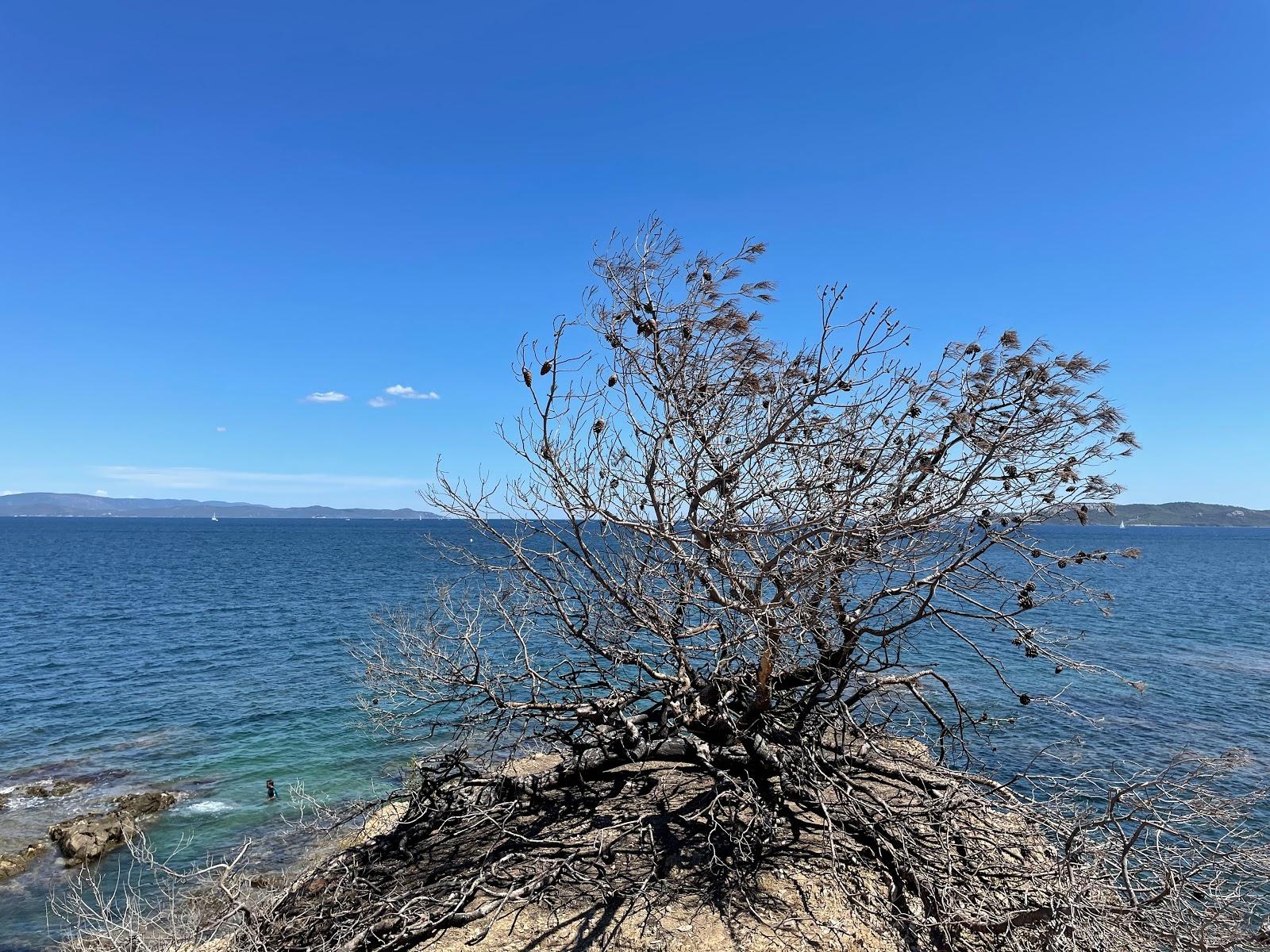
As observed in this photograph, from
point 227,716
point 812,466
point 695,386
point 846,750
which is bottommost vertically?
point 227,716

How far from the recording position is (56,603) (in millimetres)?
38906

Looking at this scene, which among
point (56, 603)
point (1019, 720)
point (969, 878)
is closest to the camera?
point (969, 878)

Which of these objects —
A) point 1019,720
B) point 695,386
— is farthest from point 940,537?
point 1019,720

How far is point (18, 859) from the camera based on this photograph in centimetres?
1204

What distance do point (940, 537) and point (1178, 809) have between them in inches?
361

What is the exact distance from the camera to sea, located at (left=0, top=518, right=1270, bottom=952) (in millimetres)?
13555

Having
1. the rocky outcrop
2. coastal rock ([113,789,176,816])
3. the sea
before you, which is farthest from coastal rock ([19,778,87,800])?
the rocky outcrop

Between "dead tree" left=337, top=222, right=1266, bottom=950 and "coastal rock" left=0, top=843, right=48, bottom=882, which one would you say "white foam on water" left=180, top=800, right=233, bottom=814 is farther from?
"dead tree" left=337, top=222, right=1266, bottom=950

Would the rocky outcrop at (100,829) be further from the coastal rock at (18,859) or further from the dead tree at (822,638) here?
the dead tree at (822,638)

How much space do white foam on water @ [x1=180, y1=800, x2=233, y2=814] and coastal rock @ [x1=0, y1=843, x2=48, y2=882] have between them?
2044 millimetres

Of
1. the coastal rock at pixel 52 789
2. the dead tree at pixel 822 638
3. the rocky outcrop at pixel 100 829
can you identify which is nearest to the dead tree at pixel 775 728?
the dead tree at pixel 822 638

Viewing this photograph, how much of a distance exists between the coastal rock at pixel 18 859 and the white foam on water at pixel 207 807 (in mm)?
2044

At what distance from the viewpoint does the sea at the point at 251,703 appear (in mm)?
13555

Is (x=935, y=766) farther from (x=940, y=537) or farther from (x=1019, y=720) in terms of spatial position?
(x=1019, y=720)
